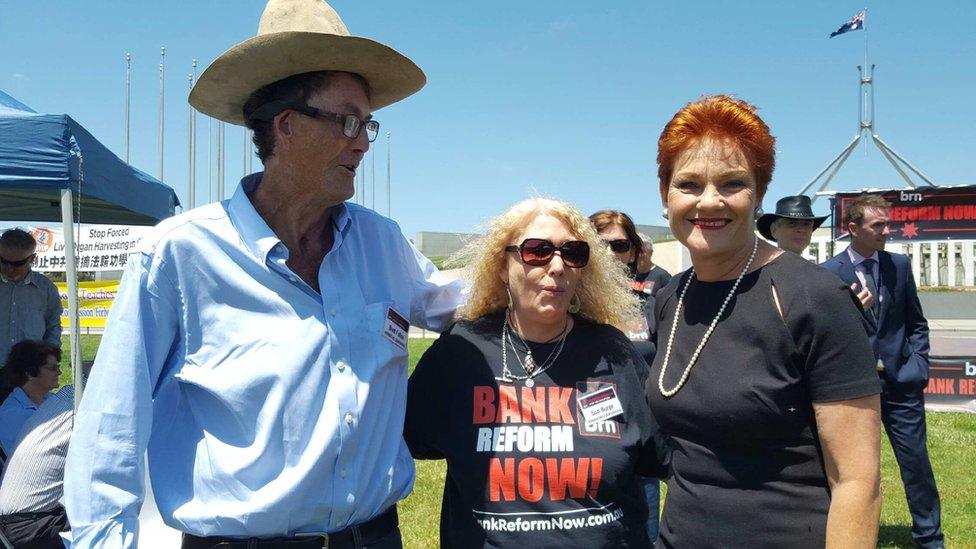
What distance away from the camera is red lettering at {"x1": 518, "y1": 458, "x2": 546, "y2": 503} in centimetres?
222

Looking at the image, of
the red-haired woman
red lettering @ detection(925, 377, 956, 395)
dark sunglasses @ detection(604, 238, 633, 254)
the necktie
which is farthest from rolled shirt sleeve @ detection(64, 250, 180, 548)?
red lettering @ detection(925, 377, 956, 395)

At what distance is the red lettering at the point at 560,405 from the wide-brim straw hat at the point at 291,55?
1.12 metres

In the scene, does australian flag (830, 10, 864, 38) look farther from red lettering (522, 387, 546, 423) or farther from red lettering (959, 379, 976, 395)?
red lettering (522, 387, 546, 423)

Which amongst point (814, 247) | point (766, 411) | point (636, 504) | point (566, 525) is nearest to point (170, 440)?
point (566, 525)

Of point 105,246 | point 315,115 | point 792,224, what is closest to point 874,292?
point 792,224

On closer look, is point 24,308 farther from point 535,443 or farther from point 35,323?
point 535,443

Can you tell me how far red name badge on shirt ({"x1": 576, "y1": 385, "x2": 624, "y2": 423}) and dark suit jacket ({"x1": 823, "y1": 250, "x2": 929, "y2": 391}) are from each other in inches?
129

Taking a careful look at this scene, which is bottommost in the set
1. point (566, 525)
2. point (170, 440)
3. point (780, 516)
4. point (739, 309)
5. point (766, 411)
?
point (566, 525)

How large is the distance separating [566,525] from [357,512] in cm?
61

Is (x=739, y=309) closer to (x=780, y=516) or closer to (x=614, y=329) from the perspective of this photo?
(x=780, y=516)

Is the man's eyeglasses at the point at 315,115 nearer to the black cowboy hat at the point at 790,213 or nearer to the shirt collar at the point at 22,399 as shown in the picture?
the black cowboy hat at the point at 790,213

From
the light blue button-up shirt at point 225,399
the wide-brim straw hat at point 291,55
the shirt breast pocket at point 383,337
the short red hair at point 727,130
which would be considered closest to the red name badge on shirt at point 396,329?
the shirt breast pocket at point 383,337

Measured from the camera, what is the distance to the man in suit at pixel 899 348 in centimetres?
482

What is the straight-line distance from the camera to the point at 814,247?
34.4 meters
